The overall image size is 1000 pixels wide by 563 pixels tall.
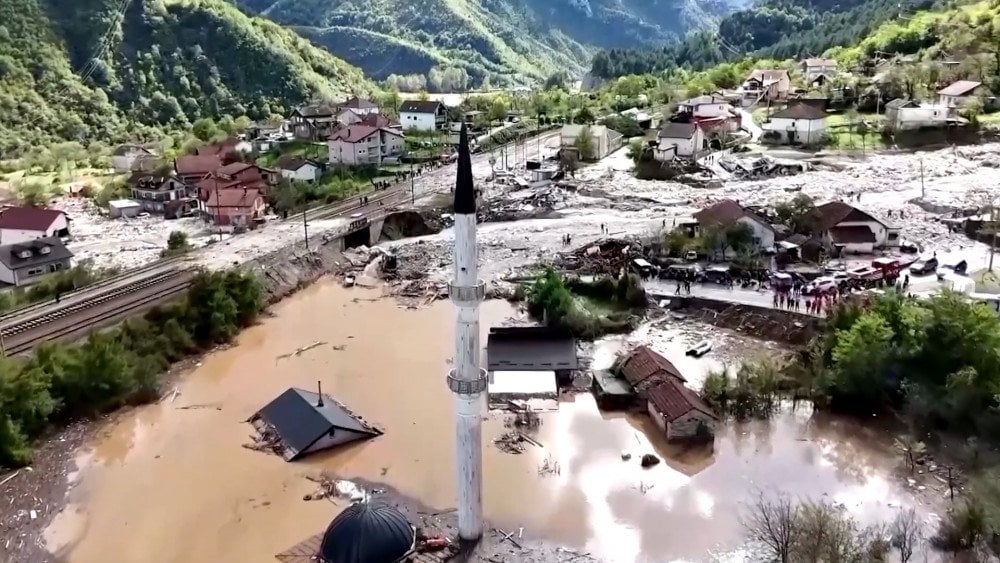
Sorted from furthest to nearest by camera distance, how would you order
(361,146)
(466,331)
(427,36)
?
(427,36) → (361,146) → (466,331)

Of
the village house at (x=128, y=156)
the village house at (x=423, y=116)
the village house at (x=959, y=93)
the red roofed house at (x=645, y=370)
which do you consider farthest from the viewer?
the village house at (x=423, y=116)

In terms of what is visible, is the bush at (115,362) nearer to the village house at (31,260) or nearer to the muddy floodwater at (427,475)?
the muddy floodwater at (427,475)

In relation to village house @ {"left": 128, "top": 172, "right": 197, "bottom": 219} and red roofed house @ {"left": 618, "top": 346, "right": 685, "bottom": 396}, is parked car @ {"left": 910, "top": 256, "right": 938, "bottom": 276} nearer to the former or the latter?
red roofed house @ {"left": 618, "top": 346, "right": 685, "bottom": 396}

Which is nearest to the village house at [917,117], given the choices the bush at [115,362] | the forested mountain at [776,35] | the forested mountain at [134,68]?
the forested mountain at [776,35]

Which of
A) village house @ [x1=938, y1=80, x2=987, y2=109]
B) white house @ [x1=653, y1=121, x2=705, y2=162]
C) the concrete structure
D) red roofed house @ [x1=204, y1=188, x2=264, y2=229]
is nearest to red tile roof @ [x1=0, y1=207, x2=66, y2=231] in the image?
the concrete structure

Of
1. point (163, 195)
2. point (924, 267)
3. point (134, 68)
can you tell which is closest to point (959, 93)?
point (924, 267)

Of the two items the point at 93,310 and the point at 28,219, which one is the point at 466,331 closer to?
the point at 93,310

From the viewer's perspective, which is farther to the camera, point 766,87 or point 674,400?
point 766,87
